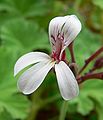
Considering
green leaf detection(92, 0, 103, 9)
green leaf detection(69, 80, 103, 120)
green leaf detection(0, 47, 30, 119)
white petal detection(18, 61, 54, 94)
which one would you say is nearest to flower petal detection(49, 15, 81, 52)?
white petal detection(18, 61, 54, 94)

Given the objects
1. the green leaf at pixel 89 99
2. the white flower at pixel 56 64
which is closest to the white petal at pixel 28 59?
the white flower at pixel 56 64

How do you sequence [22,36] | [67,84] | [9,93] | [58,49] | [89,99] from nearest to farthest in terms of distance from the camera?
[67,84] < [58,49] < [9,93] < [89,99] < [22,36]

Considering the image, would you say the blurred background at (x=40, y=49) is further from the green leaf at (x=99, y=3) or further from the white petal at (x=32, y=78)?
the white petal at (x=32, y=78)

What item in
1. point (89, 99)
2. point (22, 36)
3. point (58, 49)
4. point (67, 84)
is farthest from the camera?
point (22, 36)

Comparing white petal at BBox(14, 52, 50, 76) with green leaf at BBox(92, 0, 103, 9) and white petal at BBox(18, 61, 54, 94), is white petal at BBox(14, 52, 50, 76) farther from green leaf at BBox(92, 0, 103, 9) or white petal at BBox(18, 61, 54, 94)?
green leaf at BBox(92, 0, 103, 9)

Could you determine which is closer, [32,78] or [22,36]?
[32,78]

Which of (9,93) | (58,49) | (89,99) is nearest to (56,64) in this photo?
(58,49)

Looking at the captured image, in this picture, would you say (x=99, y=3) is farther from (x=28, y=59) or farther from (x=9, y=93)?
(x=28, y=59)
